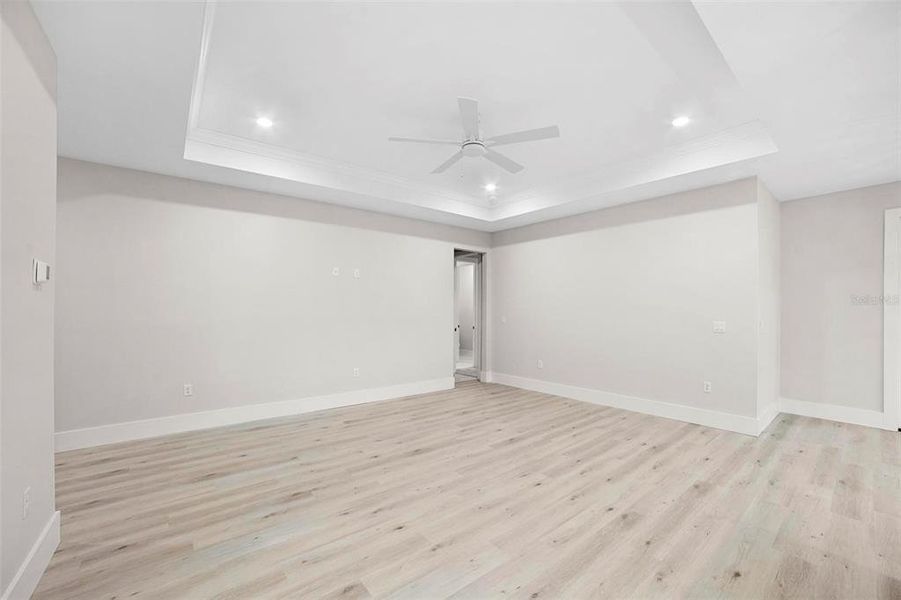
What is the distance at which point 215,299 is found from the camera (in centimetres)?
427

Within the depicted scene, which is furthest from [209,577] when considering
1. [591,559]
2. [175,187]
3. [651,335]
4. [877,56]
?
[651,335]

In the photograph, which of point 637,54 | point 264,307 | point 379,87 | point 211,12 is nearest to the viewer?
point 211,12

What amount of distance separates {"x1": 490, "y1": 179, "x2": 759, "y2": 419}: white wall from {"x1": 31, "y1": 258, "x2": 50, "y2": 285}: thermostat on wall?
531cm

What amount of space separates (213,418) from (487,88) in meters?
4.24

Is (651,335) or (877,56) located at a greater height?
(877,56)

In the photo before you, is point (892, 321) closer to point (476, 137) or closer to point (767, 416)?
point (767, 416)

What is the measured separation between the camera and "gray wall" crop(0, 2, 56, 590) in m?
1.53

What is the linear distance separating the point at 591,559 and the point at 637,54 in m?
3.02

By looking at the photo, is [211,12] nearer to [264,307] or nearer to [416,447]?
[264,307]

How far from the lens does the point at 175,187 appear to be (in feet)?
13.4

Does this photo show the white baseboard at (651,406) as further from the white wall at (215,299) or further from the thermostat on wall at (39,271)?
the thermostat on wall at (39,271)

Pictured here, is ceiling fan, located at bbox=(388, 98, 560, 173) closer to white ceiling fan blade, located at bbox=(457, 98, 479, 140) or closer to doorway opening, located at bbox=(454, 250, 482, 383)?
white ceiling fan blade, located at bbox=(457, 98, 479, 140)

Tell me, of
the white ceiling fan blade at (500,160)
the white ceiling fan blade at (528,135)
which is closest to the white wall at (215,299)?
the white ceiling fan blade at (500,160)

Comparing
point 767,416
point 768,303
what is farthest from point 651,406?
point 768,303
